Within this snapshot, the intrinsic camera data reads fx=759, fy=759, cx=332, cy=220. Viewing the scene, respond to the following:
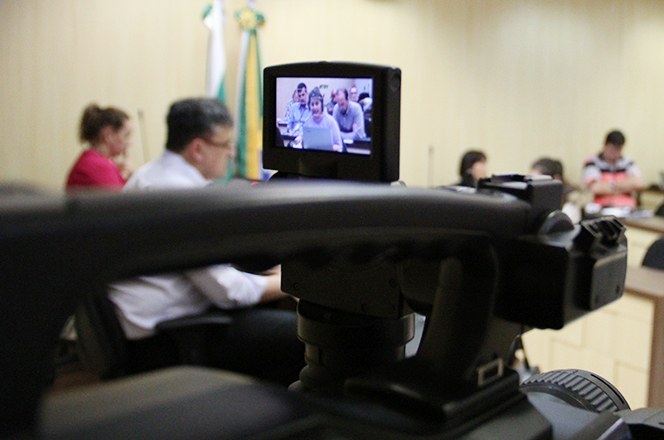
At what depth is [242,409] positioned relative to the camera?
49cm

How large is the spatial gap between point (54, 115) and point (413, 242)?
476 centimetres

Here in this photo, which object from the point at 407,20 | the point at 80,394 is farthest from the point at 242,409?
the point at 407,20

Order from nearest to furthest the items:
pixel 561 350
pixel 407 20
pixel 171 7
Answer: pixel 561 350 → pixel 171 7 → pixel 407 20

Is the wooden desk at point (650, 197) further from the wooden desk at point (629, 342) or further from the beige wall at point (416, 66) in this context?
the wooden desk at point (629, 342)

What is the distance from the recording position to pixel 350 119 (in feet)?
2.17

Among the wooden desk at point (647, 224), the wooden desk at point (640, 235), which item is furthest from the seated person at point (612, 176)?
the wooden desk at point (640, 235)

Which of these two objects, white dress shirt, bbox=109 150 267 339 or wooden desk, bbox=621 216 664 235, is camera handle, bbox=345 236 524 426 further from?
wooden desk, bbox=621 216 664 235

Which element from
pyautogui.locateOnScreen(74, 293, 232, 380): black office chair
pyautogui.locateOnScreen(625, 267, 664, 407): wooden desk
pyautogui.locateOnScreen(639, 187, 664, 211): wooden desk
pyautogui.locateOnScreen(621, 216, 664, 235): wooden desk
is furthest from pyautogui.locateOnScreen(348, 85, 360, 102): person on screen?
pyautogui.locateOnScreen(639, 187, 664, 211): wooden desk

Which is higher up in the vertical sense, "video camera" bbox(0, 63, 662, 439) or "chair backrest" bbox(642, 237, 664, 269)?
"video camera" bbox(0, 63, 662, 439)

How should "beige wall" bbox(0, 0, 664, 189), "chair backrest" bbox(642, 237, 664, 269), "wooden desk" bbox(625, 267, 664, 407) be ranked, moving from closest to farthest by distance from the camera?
"wooden desk" bbox(625, 267, 664, 407)
"chair backrest" bbox(642, 237, 664, 269)
"beige wall" bbox(0, 0, 664, 189)

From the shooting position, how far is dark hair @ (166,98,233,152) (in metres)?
2.76

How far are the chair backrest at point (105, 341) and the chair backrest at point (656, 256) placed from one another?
2268 mm

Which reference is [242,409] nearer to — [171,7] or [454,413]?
[454,413]

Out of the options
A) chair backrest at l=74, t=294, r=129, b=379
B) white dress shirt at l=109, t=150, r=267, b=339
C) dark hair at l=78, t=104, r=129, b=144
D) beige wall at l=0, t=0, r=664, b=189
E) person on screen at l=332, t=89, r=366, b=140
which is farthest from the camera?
beige wall at l=0, t=0, r=664, b=189
